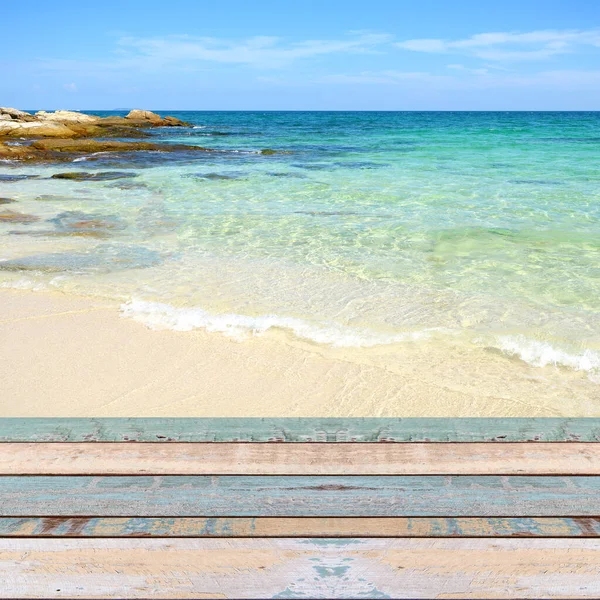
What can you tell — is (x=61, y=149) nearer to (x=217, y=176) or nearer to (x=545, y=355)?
(x=217, y=176)

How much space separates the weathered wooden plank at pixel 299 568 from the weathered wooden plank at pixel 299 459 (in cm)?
35

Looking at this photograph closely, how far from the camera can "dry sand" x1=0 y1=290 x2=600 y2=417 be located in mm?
3678

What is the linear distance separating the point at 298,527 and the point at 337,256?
5741mm

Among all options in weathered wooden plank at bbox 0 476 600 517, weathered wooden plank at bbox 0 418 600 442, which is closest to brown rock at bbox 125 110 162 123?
weathered wooden plank at bbox 0 418 600 442

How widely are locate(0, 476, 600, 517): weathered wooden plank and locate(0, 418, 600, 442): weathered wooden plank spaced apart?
0.26m

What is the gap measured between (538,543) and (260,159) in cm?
2045

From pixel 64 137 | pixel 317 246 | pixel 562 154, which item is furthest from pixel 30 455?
pixel 64 137

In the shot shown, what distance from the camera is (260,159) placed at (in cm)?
2119

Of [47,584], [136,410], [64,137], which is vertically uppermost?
[64,137]

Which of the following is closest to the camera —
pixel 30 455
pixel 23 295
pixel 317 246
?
pixel 30 455

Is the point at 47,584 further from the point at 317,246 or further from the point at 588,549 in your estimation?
the point at 317,246

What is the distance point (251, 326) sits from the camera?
4930mm

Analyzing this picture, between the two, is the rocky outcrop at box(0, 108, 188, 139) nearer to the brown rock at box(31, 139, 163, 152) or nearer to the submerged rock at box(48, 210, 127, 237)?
the brown rock at box(31, 139, 163, 152)

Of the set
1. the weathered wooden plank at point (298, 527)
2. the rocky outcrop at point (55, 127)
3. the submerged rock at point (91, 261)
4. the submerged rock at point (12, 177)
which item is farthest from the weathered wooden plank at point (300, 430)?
the rocky outcrop at point (55, 127)
